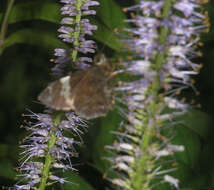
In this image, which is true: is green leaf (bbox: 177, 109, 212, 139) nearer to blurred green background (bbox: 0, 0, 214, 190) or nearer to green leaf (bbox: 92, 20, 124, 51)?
blurred green background (bbox: 0, 0, 214, 190)

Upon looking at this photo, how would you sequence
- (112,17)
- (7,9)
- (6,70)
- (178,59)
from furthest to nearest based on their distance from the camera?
(6,70) < (112,17) < (7,9) < (178,59)

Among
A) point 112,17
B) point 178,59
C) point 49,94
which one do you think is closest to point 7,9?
point 112,17

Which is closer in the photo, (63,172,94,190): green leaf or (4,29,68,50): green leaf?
(63,172,94,190): green leaf

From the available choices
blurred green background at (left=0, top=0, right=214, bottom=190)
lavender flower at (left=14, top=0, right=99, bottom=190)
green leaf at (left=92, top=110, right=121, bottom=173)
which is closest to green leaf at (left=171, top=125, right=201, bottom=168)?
blurred green background at (left=0, top=0, right=214, bottom=190)

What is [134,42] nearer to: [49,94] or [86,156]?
[49,94]

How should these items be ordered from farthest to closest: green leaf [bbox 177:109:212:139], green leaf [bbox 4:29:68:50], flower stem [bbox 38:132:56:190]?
green leaf [bbox 4:29:68:50]
green leaf [bbox 177:109:212:139]
flower stem [bbox 38:132:56:190]

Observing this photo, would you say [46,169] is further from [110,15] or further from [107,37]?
[110,15]
